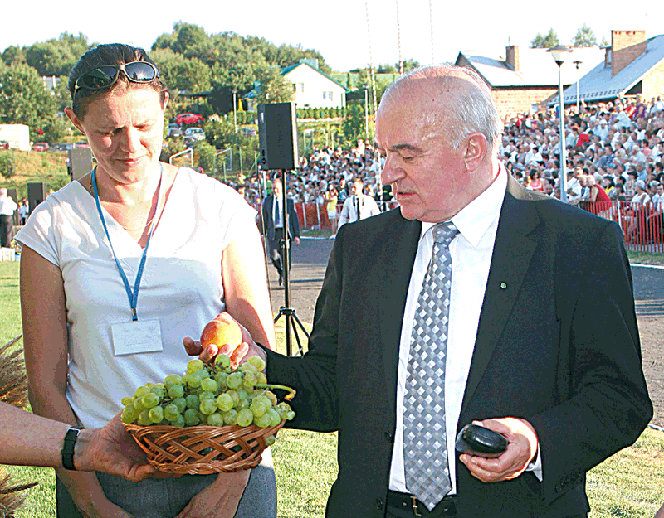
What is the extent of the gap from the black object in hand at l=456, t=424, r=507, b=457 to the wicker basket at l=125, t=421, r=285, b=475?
48 cm

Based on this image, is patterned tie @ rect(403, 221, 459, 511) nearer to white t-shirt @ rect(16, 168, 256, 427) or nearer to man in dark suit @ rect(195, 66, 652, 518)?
man in dark suit @ rect(195, 66, 652, 518)

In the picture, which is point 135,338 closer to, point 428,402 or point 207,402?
point 207,402

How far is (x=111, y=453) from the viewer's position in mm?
1995

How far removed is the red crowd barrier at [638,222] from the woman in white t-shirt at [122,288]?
15.0 meters

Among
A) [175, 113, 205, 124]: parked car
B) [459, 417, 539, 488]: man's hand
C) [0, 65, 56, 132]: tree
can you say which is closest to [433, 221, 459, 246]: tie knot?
[459, 417, 539, 488]: man's hand

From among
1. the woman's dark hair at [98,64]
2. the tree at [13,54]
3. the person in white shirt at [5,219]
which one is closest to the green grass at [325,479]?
the woman's dark hair at [98,64]

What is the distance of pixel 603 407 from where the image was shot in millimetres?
1996

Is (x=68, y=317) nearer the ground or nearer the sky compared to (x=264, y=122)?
nearer the ground

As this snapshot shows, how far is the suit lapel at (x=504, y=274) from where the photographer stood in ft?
6.72

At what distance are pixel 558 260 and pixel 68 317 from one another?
1.51 m

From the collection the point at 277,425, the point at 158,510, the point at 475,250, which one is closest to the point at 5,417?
the point at 158,510

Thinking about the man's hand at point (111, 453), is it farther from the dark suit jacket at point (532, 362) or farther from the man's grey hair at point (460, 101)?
the man's grey hair at point (460, 101)

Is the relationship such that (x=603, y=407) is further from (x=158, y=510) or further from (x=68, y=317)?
(x=68, y=317)

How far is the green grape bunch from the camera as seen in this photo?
5.91ft
